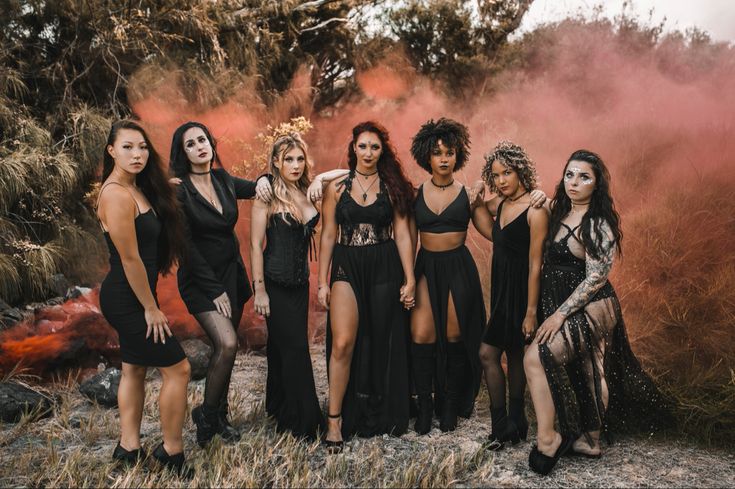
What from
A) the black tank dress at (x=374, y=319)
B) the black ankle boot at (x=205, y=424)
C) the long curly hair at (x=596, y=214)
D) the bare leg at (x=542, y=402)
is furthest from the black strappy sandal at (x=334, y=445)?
the long curly hair at (x=596, y=214)

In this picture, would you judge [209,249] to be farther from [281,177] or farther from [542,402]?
[542,402]

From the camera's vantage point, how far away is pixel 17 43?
7.48 meters

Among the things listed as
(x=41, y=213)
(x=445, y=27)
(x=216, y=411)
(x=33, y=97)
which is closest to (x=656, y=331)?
(x=216, y=411)

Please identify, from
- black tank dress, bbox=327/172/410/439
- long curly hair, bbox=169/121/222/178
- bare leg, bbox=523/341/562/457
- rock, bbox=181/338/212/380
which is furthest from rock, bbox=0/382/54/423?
bare leg, bbox=523/341/562/457

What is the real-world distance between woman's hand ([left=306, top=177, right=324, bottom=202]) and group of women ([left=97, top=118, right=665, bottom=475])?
0.02 meters

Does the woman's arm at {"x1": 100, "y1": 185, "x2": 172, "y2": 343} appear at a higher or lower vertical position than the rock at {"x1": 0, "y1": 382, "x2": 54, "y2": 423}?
higher

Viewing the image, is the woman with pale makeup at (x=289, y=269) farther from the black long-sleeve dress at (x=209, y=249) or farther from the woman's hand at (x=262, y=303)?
the black long-sleeve dress at (x=209, y=249)

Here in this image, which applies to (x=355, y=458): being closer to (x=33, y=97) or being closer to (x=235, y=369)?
(x=235, y=369)

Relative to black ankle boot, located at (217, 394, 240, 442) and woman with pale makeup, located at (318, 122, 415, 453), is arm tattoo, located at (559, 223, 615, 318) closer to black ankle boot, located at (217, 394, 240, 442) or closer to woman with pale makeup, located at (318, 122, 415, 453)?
woman with pale makeup, located at (318, 122, 415, 453)

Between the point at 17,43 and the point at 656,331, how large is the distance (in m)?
8.00

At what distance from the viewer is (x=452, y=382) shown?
4406mm

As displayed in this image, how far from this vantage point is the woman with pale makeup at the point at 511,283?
12.8ft

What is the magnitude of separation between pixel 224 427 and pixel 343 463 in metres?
0.98

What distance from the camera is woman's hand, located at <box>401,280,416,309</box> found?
4.22 metres
